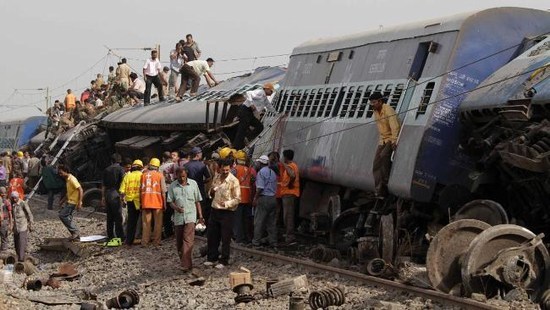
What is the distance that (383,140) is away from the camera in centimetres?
1577

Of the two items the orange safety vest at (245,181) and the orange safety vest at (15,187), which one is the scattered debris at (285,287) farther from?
the orange safety vest at (15,187)

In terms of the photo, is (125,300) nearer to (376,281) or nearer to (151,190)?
(376,281)

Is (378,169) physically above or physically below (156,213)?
above

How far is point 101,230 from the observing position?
2375cm

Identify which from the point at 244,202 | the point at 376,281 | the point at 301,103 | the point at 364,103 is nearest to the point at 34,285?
the point at 244,202

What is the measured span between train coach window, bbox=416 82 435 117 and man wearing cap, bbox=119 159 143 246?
6324mm

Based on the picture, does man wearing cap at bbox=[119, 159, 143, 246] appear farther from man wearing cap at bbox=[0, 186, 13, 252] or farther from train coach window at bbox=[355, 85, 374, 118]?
train coach window at bbox=[355, 85, 374, 118]

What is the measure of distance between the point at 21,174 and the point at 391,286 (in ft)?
73.9

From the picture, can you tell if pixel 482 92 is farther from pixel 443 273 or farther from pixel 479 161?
pixel 443 273

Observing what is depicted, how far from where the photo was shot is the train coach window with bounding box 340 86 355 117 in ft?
59.7

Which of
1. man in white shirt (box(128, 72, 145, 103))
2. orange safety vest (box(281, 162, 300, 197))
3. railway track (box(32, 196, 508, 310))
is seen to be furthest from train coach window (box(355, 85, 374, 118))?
man in white shirt (box(128, 72, 145, 103))

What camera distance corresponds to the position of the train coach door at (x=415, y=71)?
15.6m

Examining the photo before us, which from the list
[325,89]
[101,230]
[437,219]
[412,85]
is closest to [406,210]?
[437,219]

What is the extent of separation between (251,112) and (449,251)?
1110 cm
